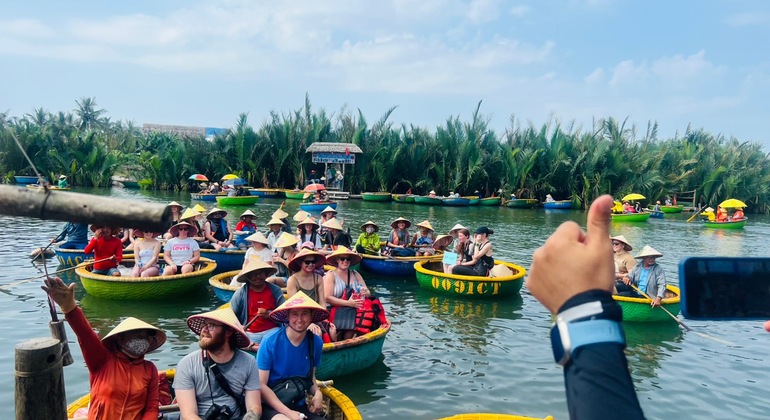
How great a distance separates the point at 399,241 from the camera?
46.3 feet

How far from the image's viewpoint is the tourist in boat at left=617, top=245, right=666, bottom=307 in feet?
32.6

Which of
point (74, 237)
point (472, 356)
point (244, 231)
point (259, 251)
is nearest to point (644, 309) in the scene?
point (472, 356)

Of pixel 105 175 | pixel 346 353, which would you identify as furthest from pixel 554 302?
pixel 105 175

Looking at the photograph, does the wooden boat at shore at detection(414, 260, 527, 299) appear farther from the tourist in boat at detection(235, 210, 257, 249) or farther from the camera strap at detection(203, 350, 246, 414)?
the camera strap at detection(203, 350, 246, 414)

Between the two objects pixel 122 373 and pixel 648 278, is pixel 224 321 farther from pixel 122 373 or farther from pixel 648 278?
pixel 648 278

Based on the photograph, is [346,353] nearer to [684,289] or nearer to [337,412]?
[337,412]

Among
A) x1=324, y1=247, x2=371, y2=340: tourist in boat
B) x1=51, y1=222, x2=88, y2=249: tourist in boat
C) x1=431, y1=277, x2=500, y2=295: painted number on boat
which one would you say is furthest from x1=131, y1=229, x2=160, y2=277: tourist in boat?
x1=431, y1=277, x2=500, y2=295: painted number on boat

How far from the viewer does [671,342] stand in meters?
9.48

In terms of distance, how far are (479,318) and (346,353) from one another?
13.1ft

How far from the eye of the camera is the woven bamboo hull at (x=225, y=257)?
488 inches

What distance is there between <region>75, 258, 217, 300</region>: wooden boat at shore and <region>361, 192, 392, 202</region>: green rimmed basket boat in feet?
86.8

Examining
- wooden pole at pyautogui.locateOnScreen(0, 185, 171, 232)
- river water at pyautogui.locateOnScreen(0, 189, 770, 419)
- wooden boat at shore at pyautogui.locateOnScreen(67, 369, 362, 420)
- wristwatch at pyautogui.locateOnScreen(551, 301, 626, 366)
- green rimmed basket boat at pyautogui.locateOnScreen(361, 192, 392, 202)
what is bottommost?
river water at pyautogui.locateOnScreen(0, 189, 770, 419)

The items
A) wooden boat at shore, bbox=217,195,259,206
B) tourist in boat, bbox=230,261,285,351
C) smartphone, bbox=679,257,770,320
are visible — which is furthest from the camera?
wooden boat at shore, bbox=217,195,259,206

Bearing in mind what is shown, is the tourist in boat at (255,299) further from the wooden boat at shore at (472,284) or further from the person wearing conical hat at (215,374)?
the wooden boat at shore at (472,284)
